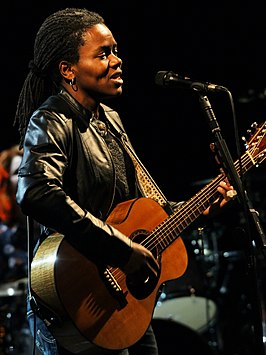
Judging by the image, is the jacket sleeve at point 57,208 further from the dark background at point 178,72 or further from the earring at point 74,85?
the dark background at point 178,72

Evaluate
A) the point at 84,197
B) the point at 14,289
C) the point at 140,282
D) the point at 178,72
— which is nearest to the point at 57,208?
the point at 84,197

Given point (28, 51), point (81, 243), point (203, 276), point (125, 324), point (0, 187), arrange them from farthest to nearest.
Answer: point (28, 51)
point (203, 276)
point (0, 187)
point (125, 324)
point (81, 243)

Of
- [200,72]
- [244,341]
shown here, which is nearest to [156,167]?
[200,72]

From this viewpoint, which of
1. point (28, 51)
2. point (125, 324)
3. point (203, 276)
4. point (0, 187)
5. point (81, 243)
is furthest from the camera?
point (28, 51)

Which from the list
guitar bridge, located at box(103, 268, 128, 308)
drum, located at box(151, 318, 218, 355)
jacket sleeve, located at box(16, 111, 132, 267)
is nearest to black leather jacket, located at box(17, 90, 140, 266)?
jacket sleeve, located at box(16, 111, 132, 267)

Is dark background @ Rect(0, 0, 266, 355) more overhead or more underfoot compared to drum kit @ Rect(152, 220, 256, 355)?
more overhead

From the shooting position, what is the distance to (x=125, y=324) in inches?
113

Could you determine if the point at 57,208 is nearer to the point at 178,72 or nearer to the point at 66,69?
the point at 66,69

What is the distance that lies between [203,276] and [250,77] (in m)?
2.55

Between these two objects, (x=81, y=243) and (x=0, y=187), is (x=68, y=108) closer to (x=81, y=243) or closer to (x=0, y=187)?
(x=81, y=243)

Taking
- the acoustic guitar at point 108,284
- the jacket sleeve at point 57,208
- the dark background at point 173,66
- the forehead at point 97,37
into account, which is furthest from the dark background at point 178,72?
the jacket sleeve at point 57,208

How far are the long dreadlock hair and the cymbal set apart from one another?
232cm

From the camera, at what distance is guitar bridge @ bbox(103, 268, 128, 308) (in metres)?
2.85

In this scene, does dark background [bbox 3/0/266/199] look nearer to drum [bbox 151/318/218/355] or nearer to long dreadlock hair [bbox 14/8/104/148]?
drum [bbox 151/318/218/355]
